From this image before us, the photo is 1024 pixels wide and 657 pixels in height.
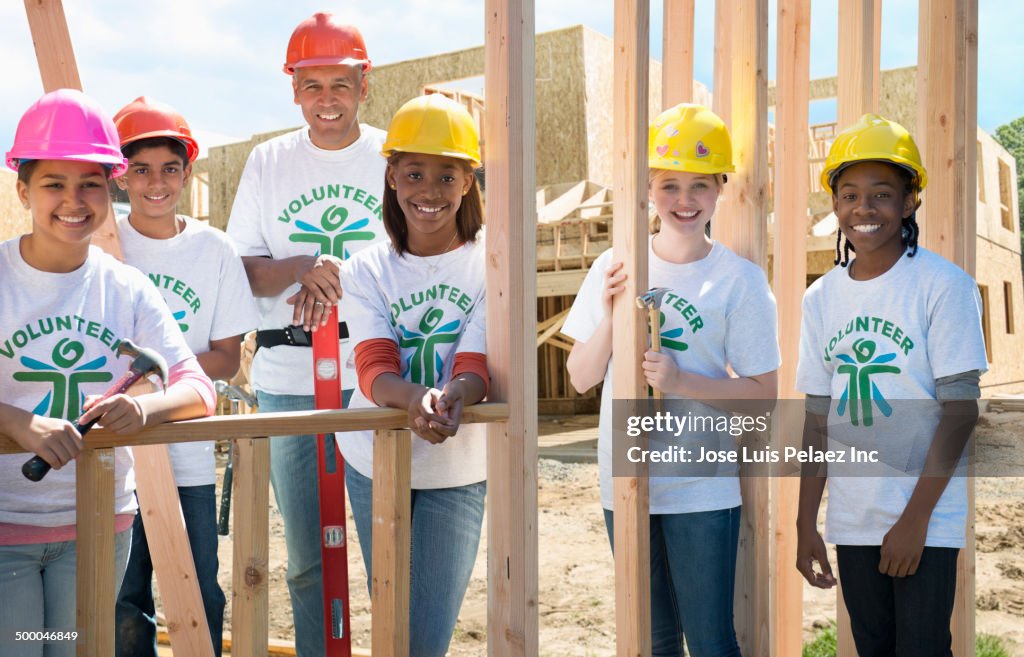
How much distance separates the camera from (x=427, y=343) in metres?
2.82

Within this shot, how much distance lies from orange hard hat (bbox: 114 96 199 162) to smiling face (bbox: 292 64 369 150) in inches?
17.0

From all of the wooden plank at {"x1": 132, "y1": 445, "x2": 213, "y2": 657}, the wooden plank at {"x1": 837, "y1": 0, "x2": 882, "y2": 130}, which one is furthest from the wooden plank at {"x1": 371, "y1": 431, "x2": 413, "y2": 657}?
the wooden plank at {"x1": 837, "y1": 0, "x2": 882, "y2": 130}

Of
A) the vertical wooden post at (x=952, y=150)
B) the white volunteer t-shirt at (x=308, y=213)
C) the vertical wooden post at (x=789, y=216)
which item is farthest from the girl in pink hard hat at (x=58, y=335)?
the vertical wooden post at (x=952, y=150)

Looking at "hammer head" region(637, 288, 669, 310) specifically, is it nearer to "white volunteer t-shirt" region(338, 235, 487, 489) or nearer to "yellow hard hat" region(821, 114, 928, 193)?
"white volunteer t-shirt" region(338, 235, 487, 489)

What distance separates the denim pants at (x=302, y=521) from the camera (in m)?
3.38

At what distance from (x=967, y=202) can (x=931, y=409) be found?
3.86ft

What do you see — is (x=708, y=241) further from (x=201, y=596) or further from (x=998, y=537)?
(x=998, y=537)

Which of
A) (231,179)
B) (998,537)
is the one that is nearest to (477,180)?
(998,537)

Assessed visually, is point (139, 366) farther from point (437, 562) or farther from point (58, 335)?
point (437, 562)

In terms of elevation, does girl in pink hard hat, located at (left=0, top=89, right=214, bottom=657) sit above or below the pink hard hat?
below

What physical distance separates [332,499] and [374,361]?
2.17 ft

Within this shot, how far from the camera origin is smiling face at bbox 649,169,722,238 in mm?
3053

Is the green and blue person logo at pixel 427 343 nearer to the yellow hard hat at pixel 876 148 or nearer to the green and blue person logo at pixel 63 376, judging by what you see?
the green and blue person logo at pixel 63 376

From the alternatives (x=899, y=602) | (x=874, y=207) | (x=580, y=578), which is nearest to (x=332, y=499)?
(x=899, y=602)
